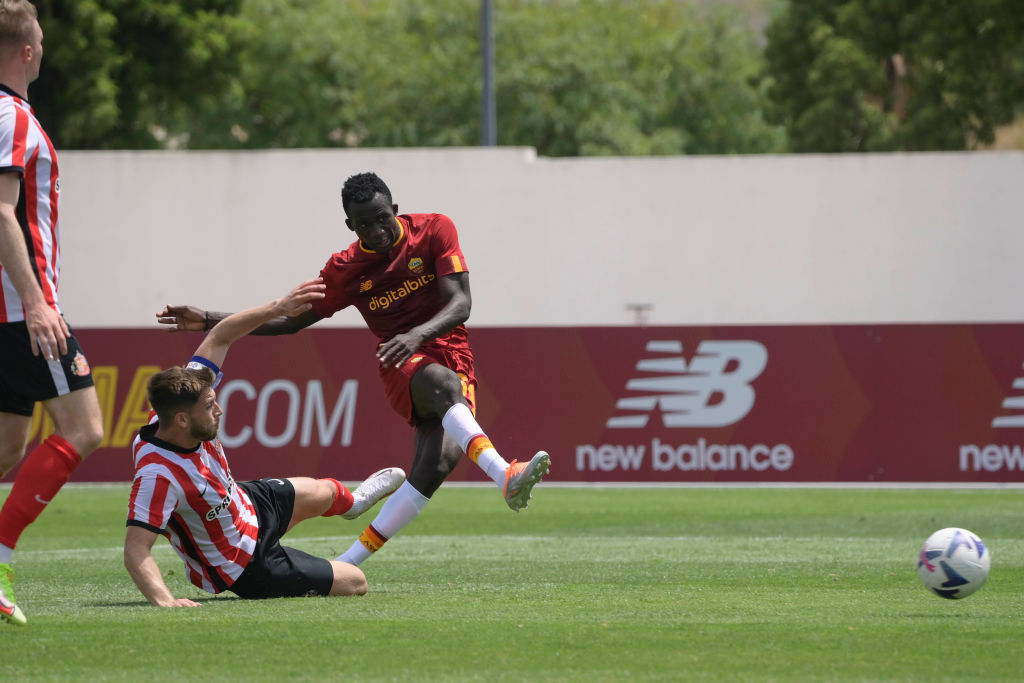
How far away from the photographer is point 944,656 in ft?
17.5

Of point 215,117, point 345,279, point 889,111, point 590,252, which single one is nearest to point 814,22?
point 889,111

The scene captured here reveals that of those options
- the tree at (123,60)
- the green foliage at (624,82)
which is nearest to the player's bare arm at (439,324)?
the tree at (123,60)

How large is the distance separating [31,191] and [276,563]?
1.95 meters

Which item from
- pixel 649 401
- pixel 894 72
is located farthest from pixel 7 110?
pixel 894 72

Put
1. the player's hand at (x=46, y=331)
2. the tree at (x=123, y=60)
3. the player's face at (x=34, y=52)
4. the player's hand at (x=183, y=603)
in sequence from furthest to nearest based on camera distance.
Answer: the tree at (x=123, y=60) → the player's hand at (x=183, y=603) → the player's face at (x=34, y=52) → the player's hand at (x=46, y=331)

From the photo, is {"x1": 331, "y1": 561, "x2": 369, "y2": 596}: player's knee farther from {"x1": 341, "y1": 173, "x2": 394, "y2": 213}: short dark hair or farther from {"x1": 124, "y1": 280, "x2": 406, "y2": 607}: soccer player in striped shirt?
{"x1": 341, "y1": 173, "x2": 394, "y2": 213}: short dark hair

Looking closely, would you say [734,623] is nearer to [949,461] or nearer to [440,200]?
[949,461]

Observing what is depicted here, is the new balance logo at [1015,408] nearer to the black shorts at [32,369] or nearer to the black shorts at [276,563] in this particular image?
the black shorts at [276,563]

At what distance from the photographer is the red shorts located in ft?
25.2

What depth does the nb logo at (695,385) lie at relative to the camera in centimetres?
1653

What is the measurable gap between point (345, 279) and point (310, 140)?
135 feet

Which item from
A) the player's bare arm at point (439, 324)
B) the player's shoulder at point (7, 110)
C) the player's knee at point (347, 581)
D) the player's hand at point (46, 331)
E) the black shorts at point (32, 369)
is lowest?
the player's knee at point (347, 581)

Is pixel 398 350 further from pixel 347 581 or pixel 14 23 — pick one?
pixel 14 23

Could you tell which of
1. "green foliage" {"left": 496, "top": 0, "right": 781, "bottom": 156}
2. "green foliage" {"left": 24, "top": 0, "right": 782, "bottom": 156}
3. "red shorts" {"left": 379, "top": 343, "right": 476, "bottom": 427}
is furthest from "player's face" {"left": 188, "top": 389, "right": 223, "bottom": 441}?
"green foliage" {"left": 496, "top": 0, "right": 781, "bottom": 156}
